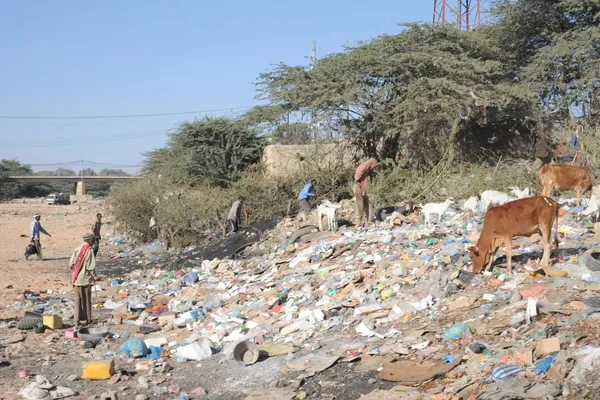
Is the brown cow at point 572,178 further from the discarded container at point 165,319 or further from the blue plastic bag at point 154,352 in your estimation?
the blue plastic bag at point 154,352

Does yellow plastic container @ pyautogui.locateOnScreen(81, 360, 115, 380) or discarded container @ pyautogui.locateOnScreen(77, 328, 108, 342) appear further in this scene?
discarded container @ pyautogui.locateOnScreen(77, 328, 108, 342)

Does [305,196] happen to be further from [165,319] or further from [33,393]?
[33,393]

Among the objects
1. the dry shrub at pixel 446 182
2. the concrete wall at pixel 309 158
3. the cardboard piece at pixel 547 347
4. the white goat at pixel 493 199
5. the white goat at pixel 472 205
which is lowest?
the cardboard piece at pixel 547 347

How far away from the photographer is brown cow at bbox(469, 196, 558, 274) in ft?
28.1

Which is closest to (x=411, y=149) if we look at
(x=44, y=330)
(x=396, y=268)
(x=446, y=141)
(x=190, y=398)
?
(x=446, y=141)

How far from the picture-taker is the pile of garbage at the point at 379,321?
625 centimetres

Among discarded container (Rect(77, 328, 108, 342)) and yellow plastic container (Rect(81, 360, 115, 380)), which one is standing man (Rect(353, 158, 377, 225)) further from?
yellow plastic container (Rect(81, 360, 115, 380))

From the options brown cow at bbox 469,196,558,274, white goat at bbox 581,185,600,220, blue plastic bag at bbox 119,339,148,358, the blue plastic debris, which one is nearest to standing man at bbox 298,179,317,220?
white goat at bbox 581,185,600,220

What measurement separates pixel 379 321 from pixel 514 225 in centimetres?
213

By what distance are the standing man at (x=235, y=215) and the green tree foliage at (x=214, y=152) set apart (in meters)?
3.00

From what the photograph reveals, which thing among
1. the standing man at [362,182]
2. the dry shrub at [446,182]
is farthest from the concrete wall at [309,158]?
the standing man at [362,182]

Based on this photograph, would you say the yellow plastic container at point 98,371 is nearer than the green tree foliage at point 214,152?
Yes

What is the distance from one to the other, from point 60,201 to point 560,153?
4089 centimetres

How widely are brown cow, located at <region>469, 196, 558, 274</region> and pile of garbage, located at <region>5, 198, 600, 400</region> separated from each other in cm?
26
